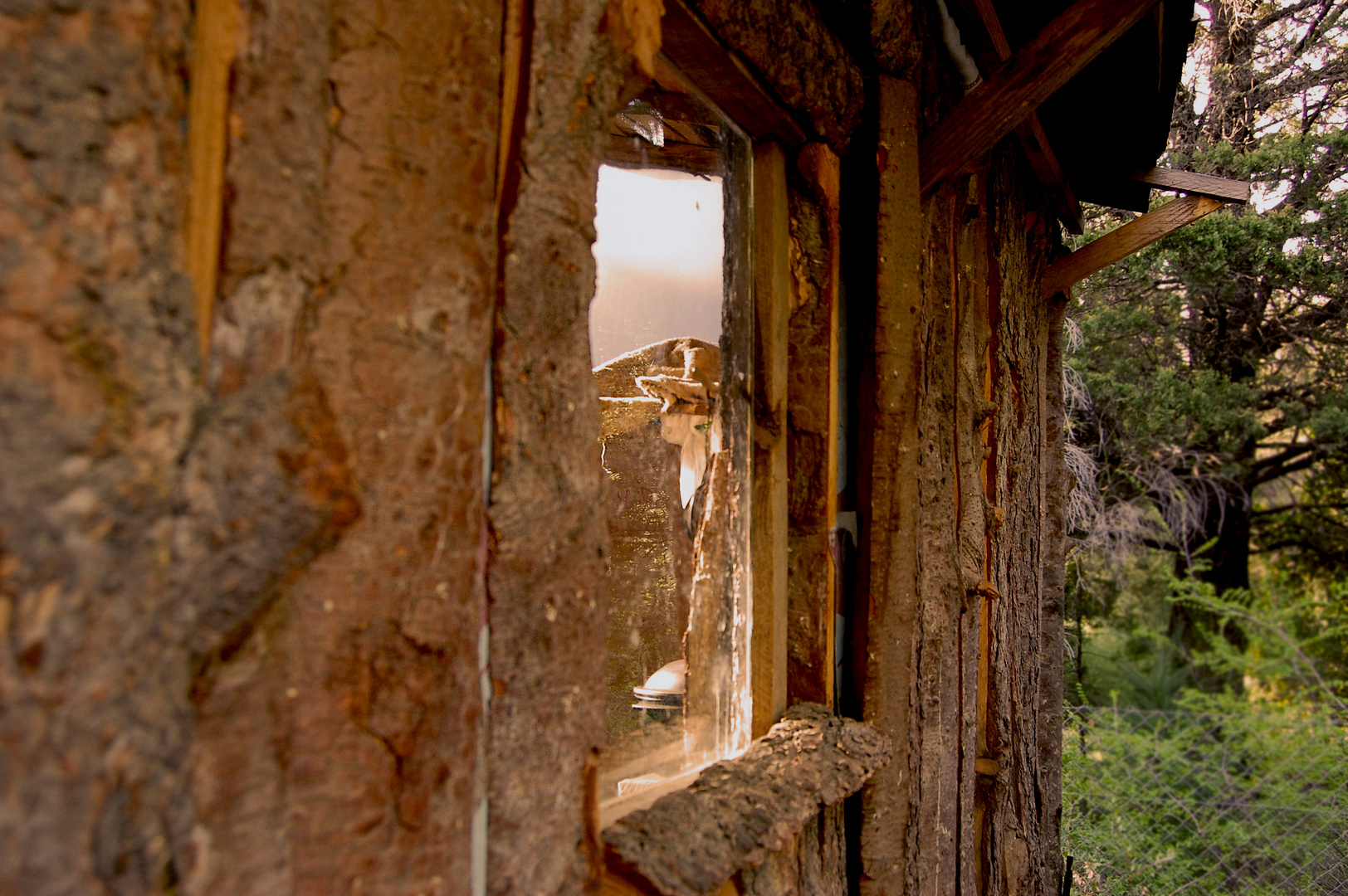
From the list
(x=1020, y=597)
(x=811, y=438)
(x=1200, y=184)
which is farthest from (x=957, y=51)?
(x=1020, y=597)

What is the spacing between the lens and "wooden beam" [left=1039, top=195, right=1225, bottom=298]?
379cm

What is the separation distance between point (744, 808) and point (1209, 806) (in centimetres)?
645

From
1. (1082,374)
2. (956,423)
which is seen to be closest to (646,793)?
(956,423)

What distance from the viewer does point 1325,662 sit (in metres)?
9.16

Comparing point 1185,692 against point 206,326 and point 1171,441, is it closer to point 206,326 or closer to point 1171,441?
point 1171,441

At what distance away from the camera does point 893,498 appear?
205 centimetres

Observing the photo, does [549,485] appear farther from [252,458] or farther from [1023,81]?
[1023,81]

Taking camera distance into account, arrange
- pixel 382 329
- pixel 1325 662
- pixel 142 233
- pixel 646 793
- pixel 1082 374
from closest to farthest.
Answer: pixel 142 233, pixel 382 329, pixel 646 793, pixel 1082 374, pixel 1325 662

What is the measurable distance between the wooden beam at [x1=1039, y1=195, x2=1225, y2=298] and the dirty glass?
9.12 feet

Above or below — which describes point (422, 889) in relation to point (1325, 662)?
above

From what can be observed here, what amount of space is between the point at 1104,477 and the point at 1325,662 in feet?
12.9

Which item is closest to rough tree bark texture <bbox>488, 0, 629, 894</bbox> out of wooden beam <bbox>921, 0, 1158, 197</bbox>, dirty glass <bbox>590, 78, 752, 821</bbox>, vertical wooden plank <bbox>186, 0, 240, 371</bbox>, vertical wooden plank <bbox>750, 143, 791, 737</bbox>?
vertical wooden plank <bbox>186, 0, 240, 371</bbox>

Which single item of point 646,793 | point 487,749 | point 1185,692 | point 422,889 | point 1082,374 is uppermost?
point 1082,374

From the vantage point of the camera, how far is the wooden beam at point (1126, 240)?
3789mm
